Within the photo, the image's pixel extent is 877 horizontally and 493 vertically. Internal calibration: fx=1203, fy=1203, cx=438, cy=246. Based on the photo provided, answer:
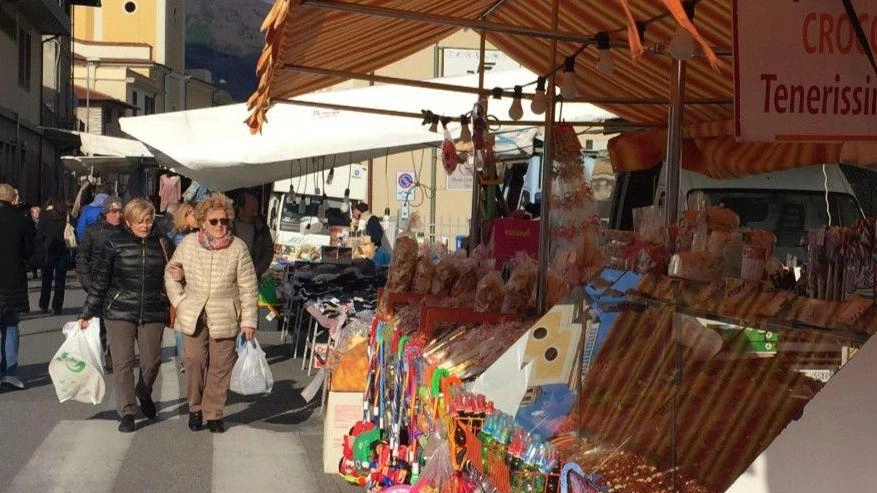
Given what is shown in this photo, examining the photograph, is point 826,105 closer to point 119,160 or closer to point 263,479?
point 263,479

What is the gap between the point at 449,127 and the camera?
473 inches

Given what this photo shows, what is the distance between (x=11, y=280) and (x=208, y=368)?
3.33 m

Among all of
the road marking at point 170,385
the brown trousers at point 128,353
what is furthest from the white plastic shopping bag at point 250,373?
the brown trousers at point 128,353

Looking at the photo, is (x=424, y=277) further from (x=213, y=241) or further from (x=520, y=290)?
(x=213, y=241)

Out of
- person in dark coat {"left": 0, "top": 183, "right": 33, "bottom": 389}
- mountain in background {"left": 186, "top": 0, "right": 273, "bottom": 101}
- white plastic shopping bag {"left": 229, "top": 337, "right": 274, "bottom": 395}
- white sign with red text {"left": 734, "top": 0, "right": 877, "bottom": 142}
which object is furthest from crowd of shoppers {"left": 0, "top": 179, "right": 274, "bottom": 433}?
mountain in background {"left": 186, "top": 0, "right": 273, "bottom": 101}

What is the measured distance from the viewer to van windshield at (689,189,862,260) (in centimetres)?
988

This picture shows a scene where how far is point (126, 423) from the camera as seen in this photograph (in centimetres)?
956

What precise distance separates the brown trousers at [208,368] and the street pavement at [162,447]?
25 centimetres

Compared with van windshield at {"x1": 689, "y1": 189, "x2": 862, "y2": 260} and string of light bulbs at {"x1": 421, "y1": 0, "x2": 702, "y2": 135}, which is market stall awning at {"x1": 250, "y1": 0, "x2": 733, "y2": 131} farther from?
van windshield at {"x1": 689, "y1": 189, "x2": 862, "y2": 260}

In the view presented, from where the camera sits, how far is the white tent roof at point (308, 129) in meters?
11.9

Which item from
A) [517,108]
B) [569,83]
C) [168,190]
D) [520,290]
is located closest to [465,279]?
[520,290]

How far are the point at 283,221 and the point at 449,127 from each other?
14.8 metres

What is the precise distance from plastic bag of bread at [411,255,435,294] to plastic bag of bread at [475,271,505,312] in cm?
120

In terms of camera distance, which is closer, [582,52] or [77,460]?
[77,460]
